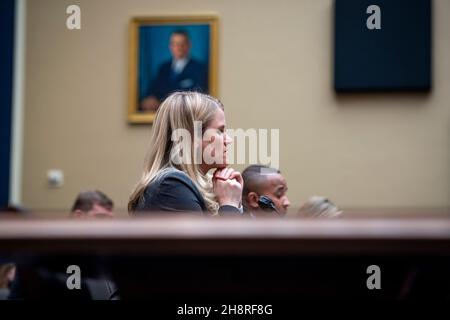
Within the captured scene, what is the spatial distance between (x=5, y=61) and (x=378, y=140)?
2.87 metres

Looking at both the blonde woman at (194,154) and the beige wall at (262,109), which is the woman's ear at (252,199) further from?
the beige wall at (262,109)

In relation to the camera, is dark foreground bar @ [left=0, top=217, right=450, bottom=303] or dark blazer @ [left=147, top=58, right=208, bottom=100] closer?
dark foreground bar @ [left=0, top=217, right=450, bottom=303]

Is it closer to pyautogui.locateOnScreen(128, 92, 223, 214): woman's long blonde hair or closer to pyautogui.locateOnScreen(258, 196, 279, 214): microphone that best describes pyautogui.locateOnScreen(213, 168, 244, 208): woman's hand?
pyautogui.locateOnScreen(128, 92, 223, 214): woman's long blonde hair

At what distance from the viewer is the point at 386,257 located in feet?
3.33

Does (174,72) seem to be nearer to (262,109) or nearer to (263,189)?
(262,109)

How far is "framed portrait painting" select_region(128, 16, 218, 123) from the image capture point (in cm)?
566

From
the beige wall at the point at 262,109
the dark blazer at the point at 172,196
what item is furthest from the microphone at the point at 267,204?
the beige wall at the point at 262,109

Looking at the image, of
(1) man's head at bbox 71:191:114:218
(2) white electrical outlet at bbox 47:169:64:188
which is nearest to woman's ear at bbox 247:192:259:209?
(1) man's head at bbox 71:191:114:218

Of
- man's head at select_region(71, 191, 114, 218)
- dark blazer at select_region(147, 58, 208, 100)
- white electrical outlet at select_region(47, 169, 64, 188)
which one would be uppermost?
dark blazer at select_region(147, 58, 208, 100)

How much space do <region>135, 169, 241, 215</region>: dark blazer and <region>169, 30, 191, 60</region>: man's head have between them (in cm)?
357

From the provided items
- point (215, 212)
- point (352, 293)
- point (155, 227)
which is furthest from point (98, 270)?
point (215, 212)

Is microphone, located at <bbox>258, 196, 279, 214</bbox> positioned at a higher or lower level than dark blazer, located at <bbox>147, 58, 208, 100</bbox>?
lower

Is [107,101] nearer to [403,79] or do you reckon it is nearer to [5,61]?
[5,61]

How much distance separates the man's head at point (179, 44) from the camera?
5.70 metres
